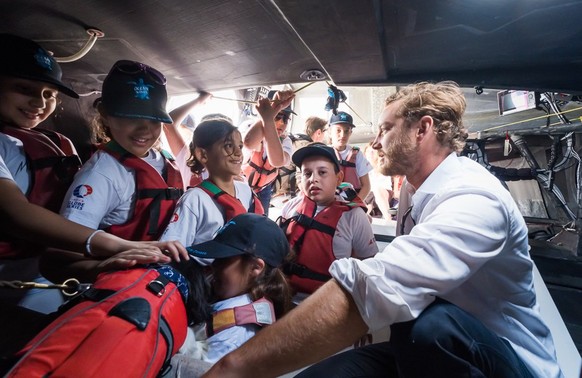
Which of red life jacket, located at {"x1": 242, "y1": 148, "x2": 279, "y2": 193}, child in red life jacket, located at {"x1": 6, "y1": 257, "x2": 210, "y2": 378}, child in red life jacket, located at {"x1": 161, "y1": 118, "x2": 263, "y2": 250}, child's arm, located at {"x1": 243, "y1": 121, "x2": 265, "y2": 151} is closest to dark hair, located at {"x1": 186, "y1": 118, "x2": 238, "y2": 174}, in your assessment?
child in red life jacket, located at {"x1": 161, "y1": 118, "x2": 263, "y2": 250}

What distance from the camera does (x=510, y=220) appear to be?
1.04m

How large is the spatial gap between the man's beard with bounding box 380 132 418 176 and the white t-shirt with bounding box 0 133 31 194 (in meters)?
2.05

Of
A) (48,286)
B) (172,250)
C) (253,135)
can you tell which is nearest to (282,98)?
(253,135)

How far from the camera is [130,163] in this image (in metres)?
1.70

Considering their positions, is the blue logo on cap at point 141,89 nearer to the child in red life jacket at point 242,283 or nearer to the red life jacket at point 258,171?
the child in red life jacket at point 242,283

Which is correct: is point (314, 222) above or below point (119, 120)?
below

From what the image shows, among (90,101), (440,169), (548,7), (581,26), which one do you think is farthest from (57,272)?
(581,26)

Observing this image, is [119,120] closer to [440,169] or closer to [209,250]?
[209,250]

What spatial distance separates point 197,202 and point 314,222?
106 cm

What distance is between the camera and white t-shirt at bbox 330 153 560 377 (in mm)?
893

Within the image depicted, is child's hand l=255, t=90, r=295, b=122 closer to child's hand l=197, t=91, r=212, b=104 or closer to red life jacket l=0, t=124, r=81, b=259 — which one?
child's hand l=197, t=91, r=212, b=104

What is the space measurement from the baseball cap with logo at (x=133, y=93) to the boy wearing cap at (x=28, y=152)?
0.94 feet

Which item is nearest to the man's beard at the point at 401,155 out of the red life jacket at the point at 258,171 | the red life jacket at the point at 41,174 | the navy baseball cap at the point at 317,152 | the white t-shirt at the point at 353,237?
the white t-shirt at the point at 353,237

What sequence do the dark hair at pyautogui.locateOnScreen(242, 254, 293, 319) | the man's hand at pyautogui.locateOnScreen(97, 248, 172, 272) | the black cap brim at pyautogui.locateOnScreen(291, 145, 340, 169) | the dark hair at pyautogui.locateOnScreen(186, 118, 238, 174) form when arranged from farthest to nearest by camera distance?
1. the black cap brim at pyautogui.locateOnScreen(291, 145, 340, 169)
2. the dark hair at pyautogui.locateOnScreen(186, 118, 238, 174)
3. the dark hair at pyautogui.locateOnScreen(242, 254, 293, 319)
4. the man's hand at pyautogui.locateOnScreen(97, 248, 172, 272)
